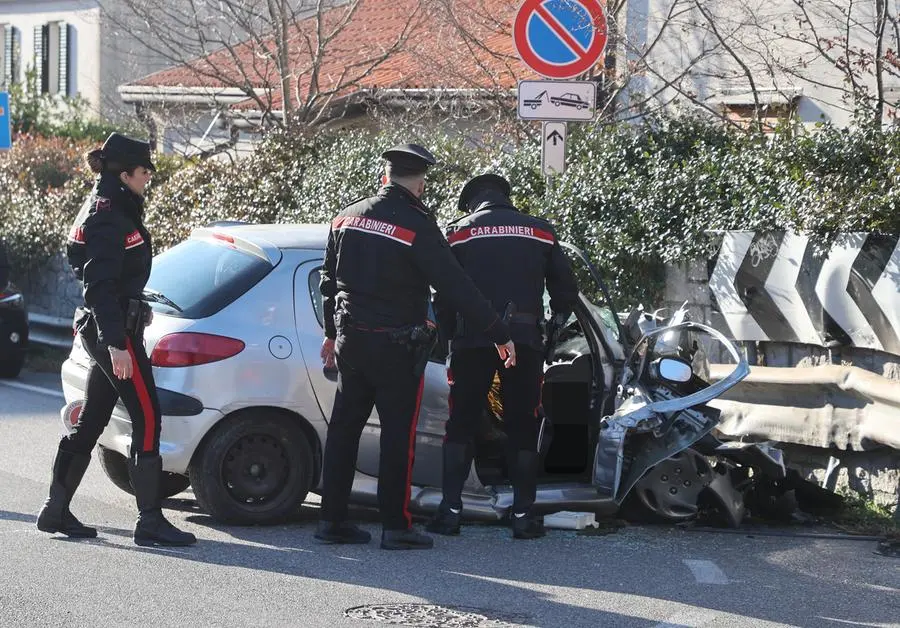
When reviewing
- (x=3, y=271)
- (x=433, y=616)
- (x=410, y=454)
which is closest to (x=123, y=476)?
(x=410, y=454)

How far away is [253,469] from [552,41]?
12.1ft

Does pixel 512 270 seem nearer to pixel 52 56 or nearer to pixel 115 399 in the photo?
pixel 115 399

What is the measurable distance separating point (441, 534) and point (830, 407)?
101 inches

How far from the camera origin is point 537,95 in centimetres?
877

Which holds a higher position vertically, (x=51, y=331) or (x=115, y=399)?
(x=51, y=331)

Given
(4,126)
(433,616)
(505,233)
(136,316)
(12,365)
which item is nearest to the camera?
(433,616)

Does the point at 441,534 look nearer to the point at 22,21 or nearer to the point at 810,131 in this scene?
the point at 810,131

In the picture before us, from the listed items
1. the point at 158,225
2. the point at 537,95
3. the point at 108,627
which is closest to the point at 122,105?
the point at 158,225

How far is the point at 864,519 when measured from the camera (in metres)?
7.30

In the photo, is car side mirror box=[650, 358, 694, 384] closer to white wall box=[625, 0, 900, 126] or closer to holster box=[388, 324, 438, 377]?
holster box=[388, 324, 438, 377]

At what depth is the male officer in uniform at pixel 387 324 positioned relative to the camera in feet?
20.5

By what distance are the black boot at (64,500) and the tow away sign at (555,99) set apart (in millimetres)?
3728

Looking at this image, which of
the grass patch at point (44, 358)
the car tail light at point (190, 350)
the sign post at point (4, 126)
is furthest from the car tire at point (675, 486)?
the sign post at point (4, 126)

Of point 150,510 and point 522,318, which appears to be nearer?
point 150,510
